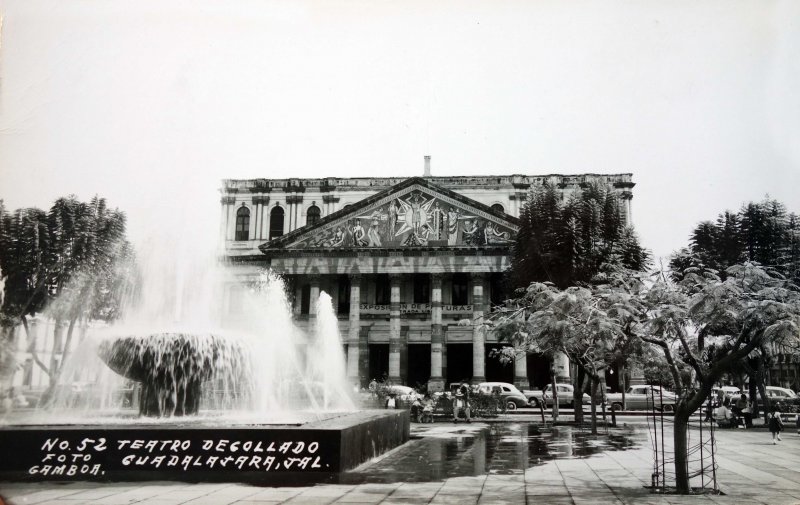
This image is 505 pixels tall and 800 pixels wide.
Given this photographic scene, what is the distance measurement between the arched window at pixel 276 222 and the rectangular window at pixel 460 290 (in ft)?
50.7

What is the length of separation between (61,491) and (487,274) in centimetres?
3901

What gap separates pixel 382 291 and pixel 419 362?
20.0 ft

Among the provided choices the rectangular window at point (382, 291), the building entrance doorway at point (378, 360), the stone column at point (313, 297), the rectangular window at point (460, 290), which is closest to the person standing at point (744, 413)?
the rectangular window at point (460, 290)

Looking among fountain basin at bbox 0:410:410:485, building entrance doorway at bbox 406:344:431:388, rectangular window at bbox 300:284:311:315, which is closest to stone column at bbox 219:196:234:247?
rectangular window at bbox 300:284:311:315

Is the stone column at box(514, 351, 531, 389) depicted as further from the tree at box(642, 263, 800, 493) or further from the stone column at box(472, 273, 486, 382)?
the tree at box(642, 263, 800, 493)

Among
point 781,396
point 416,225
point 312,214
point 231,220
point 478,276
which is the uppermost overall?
point 312,214

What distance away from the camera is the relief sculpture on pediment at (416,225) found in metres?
45.3

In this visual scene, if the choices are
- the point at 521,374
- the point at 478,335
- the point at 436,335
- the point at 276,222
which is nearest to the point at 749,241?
the point at 521,374

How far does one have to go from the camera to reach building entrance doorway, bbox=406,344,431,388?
47281 mm

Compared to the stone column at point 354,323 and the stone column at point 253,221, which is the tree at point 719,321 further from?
the stone column at point 253,221

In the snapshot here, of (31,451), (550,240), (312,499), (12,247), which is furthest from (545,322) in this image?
(12,247)

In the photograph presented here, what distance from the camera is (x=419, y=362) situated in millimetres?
47906

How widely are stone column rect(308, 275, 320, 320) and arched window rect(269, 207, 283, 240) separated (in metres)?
7.84

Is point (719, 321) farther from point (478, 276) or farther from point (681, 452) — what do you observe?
point (478, 276)
